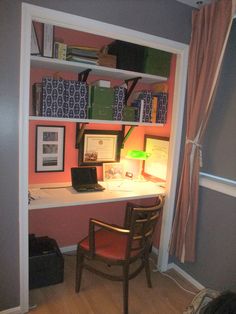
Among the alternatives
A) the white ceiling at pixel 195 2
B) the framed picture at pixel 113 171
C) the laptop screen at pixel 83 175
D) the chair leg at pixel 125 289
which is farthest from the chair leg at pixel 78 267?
the white ceiling at pixel 195 2

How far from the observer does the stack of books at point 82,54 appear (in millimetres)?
1877

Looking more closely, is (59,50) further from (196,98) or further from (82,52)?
(196,98)

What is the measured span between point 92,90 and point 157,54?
733 mm

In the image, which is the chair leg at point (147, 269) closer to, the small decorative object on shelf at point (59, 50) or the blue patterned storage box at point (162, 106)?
the blue patterned storage box at point (162, 106)

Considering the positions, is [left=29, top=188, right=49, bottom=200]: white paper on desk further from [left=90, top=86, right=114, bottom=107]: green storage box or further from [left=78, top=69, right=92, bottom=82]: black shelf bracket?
[left=78, top=69, right=92, bottom=82]: black shelf bracket

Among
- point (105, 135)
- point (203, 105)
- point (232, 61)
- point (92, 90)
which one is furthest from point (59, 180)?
point (232, 61)

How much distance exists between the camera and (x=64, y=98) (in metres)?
1.83

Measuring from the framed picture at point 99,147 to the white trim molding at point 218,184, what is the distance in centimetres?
91

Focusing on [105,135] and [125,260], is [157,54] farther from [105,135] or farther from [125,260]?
[125,260]

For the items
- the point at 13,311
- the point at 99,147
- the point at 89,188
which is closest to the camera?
the point at 13,311

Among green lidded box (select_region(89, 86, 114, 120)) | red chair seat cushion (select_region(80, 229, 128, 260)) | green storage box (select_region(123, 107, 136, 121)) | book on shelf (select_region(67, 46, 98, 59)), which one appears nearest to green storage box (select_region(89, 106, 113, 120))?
green lidded box (select_region(89, 86, 114, 120))

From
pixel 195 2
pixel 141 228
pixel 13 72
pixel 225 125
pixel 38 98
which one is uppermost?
pixel 195 2

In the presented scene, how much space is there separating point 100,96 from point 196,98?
2.52 ft

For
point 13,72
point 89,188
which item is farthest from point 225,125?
point 13,72
